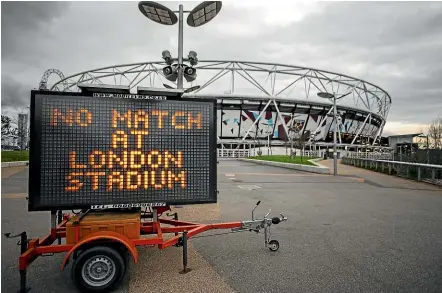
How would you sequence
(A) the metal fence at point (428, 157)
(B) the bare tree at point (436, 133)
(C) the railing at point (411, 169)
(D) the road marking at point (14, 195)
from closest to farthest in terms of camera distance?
(D) the road marking at point (14, 195), (C) the railing at point (411, 169), (A) the metal fence at point (428, 157), (B) the bare tree at point (436, 133)

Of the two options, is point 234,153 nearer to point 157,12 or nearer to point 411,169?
point 411,169

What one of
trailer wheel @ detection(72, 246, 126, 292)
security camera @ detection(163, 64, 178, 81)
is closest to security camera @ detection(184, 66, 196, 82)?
security camera @ detection(163, 64, 178, 81)

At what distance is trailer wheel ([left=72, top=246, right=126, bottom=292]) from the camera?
3.56 meters

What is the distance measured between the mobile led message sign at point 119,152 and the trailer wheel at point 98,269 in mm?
685

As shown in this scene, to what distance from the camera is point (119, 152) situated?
4.19 meters

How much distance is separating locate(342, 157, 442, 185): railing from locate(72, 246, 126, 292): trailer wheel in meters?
16.7

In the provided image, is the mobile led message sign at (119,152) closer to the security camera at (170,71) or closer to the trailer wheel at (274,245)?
the trailer wheel at (274,245)

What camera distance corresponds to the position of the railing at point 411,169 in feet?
52.6

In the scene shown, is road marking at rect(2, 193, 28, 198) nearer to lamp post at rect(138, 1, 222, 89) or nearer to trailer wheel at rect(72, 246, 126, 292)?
lamp post at rect(138, 1, 222, 89)

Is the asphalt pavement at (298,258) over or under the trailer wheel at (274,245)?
under

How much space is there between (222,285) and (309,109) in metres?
76.0

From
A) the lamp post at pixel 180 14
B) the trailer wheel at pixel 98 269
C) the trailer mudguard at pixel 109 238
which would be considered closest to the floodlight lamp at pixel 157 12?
the lamp post at pixel 180 14

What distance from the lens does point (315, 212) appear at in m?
8.52

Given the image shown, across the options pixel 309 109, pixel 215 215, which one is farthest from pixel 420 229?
pixel 309 109
